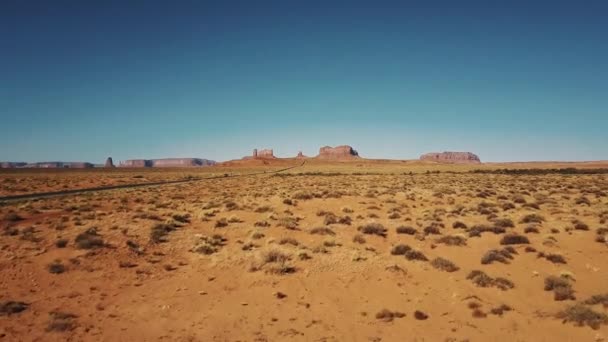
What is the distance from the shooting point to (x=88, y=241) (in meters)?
15.6

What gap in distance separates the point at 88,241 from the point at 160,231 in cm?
309

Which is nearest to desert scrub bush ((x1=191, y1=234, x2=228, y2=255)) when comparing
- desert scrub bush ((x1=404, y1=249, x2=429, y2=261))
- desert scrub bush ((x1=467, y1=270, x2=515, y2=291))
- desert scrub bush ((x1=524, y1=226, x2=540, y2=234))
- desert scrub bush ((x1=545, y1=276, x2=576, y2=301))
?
desert scrub bush ((x1=404, y1=249, x2=429, y2=261))

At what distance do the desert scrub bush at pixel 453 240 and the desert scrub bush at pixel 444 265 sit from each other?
294 cm

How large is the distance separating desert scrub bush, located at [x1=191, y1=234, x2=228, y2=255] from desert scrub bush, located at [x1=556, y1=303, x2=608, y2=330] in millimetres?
11204

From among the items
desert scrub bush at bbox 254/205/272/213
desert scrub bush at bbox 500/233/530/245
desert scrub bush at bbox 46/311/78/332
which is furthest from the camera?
desert scrub bush at bbox 254/205/272/213

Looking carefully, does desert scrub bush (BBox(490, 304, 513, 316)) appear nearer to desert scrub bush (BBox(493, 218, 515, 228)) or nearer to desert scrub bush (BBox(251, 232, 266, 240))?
desert scrub bush (BBox(493, 218, 515, 228))

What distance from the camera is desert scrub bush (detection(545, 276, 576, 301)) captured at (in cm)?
1005

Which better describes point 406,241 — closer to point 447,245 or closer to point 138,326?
point 447,245

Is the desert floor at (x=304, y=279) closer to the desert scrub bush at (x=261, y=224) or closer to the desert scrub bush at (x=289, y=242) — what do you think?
the desert scrub bush at (x=261, y=224)

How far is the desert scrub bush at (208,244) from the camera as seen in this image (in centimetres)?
1538

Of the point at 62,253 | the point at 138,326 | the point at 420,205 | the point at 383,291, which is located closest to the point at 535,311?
the point at 383,291

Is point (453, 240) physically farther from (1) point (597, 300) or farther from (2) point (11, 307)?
(2) point (11, 307)

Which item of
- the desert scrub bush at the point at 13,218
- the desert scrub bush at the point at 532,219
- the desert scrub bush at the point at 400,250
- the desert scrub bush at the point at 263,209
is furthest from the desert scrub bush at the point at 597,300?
the desert scrub bush at the point at 13,218

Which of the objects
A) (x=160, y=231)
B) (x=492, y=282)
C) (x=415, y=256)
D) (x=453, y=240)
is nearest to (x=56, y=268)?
(x=160, y=231)
